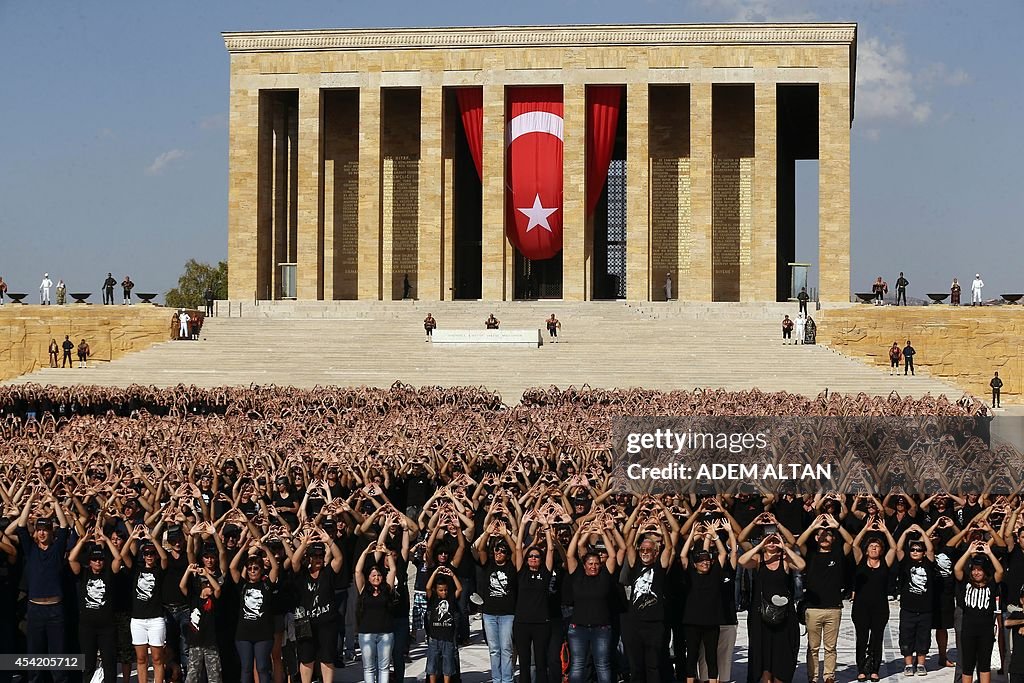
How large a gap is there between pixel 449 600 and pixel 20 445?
258 inches

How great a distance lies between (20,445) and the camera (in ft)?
44.4

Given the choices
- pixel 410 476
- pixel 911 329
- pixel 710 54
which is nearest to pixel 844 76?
pixel 710 54

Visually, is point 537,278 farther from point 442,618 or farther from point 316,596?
point 316,596

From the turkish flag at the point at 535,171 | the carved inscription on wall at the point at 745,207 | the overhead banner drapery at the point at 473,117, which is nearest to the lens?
the turkish flag at the point at 535,171

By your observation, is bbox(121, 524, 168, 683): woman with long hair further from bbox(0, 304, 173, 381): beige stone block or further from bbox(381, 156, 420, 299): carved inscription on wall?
bbox(381, 156, 420, 299): carved inscription on wall

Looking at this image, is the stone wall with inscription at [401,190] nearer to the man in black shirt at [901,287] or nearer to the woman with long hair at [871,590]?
the man in black shirt at [901,287]

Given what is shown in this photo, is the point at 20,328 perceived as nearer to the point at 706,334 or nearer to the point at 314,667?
the point at 706,334

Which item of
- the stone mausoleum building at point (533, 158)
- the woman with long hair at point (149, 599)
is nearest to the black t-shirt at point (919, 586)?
the woman with long hair at point (149, 599)

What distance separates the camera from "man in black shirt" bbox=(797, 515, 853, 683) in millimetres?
9242

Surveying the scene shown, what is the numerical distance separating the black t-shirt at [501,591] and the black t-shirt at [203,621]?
5.77 feet

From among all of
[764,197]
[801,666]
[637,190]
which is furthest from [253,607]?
[764,197]

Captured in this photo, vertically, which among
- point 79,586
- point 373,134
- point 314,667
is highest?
point 373,134

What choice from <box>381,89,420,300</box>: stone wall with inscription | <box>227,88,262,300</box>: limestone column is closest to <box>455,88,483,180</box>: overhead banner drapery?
<box>381,89,420,300</box>: stone wall with inscription

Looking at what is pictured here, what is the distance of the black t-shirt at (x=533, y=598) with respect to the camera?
8.65 metres
